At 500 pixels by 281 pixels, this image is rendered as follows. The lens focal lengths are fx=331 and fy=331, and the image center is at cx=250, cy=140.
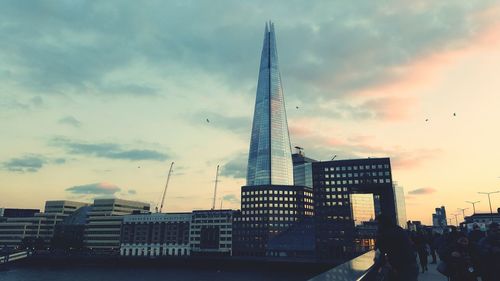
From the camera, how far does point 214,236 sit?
191875 millimetres

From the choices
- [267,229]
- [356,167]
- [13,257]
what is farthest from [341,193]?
[13,257]

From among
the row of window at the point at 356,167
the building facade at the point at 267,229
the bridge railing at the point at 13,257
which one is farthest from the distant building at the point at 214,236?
the bridge railing at the point at 13,257

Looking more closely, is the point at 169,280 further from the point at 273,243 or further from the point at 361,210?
the point at 361,210

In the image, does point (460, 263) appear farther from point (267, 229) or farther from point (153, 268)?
point (267, 229)

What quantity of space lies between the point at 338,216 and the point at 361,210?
1163 inches

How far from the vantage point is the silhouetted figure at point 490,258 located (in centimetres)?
874

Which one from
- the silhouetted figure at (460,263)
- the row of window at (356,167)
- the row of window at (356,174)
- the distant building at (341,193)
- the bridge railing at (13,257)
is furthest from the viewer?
the row of window at (356,167)

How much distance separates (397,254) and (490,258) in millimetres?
2891

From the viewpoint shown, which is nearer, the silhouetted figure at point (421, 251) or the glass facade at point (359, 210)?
the silhouetted figure at point (421, 251)

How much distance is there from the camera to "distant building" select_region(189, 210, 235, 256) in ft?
620

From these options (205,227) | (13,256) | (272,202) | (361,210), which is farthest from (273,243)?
(13,256)

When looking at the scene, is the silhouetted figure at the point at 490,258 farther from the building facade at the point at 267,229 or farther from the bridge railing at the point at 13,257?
the bridge railing at the point at 13,257

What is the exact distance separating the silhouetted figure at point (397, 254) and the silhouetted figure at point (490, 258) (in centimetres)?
231

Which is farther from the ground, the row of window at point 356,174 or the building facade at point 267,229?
the row of window at point 356,174
